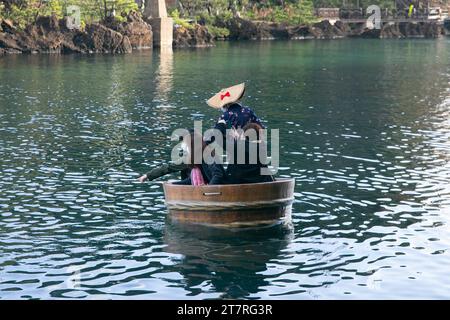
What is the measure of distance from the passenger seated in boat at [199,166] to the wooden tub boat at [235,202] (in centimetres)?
54

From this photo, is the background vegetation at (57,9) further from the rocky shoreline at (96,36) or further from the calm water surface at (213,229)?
the calm water surface at (213,229)

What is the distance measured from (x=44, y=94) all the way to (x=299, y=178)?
24442 mm

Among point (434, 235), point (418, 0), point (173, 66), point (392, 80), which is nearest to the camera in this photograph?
point (434, 235)

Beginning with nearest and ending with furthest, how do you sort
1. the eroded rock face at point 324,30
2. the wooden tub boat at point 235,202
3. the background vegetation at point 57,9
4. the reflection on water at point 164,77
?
the wooden tub boat at point 235,202 < the reflection on water at point 164,77 < the background vegetation at point 57,9 < the eroded rock face at point 324,30

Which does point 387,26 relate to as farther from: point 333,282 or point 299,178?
point 333,282

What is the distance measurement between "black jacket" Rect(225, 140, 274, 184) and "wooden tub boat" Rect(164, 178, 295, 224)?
60 cm

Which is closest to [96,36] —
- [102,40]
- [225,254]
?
[102,40]

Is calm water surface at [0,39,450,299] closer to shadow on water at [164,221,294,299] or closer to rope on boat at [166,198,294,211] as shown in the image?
shadow on water at [164,221,294,299]

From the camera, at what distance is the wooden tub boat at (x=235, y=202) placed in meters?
18.7

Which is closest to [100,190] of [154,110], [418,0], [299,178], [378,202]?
[299,178]

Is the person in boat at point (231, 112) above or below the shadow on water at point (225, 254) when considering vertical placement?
above

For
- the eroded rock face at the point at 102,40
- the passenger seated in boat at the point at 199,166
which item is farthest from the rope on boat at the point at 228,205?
the eroded rock face at the point at 102,40

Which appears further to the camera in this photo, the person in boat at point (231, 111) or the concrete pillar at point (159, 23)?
the concrete pillar at point (159, 23)

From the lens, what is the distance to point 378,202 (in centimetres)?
2200
